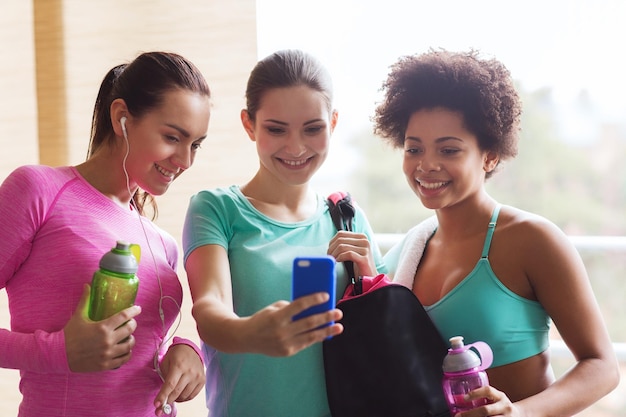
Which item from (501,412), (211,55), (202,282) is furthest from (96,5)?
(501,412)

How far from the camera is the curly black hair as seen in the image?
141 centimetres

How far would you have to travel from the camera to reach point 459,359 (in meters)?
1.14

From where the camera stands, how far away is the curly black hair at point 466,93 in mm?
1412

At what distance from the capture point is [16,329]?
131cm

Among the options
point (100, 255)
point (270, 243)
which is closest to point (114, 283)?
point (100, 255)

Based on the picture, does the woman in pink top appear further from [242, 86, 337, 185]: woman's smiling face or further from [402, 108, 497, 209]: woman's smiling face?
[402, 108, 497, 209]: woman's smiling face

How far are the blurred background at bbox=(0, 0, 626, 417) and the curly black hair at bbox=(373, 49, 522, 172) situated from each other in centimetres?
8

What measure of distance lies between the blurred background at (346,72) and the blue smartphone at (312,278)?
70 cm

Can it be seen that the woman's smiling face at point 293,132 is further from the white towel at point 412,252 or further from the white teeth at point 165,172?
the white towel at point 412,252

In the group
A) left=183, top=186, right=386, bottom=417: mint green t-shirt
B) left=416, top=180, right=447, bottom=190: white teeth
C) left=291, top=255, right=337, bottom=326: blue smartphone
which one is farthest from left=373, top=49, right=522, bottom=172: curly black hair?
left=291, top=255, right=337, bottom=326: blue smartphone

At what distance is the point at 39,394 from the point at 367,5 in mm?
1843

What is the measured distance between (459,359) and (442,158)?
44cm

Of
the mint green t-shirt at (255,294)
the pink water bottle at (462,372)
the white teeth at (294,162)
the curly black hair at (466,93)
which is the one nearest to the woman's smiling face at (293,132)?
the white teeth at (294,162)

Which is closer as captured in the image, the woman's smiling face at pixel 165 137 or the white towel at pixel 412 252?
the woman's smiling face at pixel 165 137
